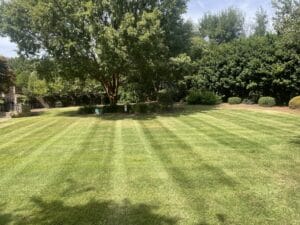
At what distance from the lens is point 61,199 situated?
6.93 meters

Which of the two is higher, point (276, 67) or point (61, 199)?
point (276, 67)

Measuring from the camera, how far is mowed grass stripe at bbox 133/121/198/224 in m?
5.98

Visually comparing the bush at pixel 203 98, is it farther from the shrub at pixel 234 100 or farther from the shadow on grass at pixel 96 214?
the shadow on grass at pixel 96 214

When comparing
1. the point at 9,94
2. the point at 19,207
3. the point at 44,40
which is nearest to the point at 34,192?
the point at 19,207

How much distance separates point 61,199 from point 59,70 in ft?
57.8

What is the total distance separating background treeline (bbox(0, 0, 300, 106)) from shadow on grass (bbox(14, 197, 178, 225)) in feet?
34.1

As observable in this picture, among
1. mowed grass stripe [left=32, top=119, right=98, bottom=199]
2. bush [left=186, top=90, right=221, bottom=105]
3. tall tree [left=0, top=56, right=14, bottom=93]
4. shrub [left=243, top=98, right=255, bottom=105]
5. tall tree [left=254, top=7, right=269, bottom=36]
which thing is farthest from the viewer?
tall tree [left=254, top=7, right=269, bottom=36]

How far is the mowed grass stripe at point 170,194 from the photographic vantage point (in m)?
5.98

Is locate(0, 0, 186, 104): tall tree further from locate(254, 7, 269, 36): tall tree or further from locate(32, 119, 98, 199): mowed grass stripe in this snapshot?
locate(254, 7, 269, 36): tall tree

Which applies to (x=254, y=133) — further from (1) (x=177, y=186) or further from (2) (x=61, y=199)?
(2) (x=61, y=199)

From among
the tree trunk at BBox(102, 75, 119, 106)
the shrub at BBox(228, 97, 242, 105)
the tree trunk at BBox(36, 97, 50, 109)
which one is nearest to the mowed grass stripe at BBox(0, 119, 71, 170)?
the tree trunk at BBox(102, 75, 119, 106)

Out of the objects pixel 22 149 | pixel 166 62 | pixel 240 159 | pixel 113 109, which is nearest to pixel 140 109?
pixel 113 109

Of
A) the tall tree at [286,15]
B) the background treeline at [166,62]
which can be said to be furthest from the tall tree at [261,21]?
the tall tree at [286,15]

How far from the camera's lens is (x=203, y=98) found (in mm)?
30781
